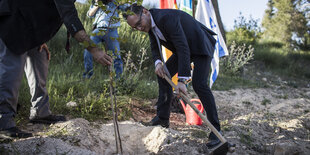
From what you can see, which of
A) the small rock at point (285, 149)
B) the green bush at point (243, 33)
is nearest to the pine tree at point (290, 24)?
the green bush at point (243, 33)

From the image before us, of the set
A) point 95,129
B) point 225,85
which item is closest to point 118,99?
point 95,129

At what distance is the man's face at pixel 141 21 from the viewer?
8.15ft

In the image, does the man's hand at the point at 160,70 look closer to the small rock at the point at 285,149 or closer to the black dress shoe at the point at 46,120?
the black dress shoe at the point at 46,120

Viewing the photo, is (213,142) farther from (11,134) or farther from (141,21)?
(11,134)

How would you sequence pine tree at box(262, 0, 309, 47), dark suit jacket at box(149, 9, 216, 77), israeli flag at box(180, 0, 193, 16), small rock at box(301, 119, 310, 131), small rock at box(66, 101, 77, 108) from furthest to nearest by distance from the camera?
pine tree at box(262, 0, 309, 47) → israeli flag at box(180, 0, 193, 16) → small rock at box(301, 119, 310, 131) → small rock at box(66, 101, 77, 108) → dark suit jacket at box(149, 9, 216, 77)

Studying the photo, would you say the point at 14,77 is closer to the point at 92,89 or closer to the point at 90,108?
the point at 90,108

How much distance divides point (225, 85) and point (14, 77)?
525 cm

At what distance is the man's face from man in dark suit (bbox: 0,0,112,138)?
64 cm

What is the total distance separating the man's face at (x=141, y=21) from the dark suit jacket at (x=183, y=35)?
8 cm

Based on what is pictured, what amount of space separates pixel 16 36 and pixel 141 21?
109 centimetres

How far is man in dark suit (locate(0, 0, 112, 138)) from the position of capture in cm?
212

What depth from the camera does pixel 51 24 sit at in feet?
7.47

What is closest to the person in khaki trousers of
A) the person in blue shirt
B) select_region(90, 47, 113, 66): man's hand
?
select_region(90, 47, 113, 66): man's hand

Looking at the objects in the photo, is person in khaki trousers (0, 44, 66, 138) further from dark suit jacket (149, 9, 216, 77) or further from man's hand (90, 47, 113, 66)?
dark suit jacket (149, 9, 216, 77)
